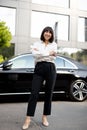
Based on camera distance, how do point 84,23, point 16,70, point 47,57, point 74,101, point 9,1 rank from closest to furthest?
point 47,57
point 16,70
point 74,101
point 9,1
point 84,23

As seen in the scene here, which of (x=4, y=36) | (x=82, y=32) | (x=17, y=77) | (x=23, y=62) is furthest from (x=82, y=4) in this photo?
(x=17, y=77)

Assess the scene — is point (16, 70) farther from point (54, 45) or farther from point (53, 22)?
point (53, 22)

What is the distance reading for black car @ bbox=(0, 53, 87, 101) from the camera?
9018 mm

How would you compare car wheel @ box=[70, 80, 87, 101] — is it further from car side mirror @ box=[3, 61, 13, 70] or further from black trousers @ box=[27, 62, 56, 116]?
black trousers @ box=[27, 62, 56, 116]

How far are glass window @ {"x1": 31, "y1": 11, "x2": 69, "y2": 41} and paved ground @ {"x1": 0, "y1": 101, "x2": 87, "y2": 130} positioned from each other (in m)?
26.4

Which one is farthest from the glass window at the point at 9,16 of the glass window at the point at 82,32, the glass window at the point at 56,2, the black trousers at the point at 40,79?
the black trousers at the point at 40,79

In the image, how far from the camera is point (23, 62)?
30.7 ft

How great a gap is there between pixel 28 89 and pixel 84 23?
31628 mm

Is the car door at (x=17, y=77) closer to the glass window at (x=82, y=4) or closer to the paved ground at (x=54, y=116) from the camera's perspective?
the paved ground at (x=54, y=116)

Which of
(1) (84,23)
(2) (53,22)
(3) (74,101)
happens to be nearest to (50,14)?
(2) (53,22)

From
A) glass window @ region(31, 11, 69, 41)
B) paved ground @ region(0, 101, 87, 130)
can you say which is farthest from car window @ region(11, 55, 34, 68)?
glass window @ region(31, 11, 69, 41)

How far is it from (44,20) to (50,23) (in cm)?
70

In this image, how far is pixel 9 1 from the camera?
35.7m

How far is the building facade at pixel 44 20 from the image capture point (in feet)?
116
